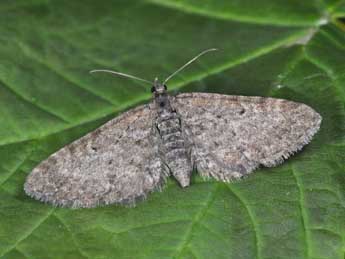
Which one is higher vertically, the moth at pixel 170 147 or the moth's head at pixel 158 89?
the moth's head at pixel 158 89

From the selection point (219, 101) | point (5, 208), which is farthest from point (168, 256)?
point (219, 101)

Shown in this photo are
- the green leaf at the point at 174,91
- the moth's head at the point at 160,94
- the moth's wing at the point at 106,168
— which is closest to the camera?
the green leaf at the point at 174,91

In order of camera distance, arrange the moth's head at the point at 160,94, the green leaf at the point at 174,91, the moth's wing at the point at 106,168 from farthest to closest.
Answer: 1. the moth's head at the point at 160,94
2. the moth's wing at the point at 106,168
3. the green leaf at the point at 174,91

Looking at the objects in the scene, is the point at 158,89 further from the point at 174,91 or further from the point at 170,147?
the point at 170,147

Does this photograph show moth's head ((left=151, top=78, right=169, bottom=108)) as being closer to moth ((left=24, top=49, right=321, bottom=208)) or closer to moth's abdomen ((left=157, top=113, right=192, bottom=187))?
moth ((left=24, top=49, right=321, bottom=208))

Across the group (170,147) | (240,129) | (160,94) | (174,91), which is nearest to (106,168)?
(170,147)

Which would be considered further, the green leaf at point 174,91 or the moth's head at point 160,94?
the moth's head at point 160,94

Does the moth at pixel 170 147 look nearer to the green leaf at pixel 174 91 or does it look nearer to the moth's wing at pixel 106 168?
the moth's wing at pixel 106 168

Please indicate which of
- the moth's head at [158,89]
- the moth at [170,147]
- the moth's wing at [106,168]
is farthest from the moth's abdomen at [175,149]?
the moth's head at [158,89]
